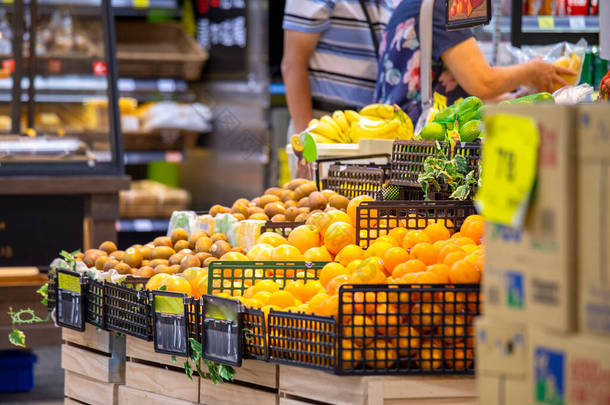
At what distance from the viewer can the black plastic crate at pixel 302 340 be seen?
189 centimetres

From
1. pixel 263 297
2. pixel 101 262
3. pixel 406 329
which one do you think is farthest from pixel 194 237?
pixel 406 329

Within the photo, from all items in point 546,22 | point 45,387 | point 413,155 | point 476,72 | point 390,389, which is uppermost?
point 546,22

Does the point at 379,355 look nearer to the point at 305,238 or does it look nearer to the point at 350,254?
the point at 350,254

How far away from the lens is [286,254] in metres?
2.40

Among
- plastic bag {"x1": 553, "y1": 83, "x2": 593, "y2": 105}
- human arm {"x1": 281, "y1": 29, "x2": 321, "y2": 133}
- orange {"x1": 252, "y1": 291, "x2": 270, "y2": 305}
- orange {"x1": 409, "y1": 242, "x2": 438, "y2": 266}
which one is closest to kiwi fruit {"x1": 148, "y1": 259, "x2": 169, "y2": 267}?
orange {"x1": 252, "y1": 291, "x2": 270, "y2": 305}

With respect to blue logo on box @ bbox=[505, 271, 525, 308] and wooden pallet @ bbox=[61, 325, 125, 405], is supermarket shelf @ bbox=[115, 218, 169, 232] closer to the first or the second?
wooden pallet @ bbox=[61, 325, 125, 405]

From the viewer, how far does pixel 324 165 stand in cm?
317

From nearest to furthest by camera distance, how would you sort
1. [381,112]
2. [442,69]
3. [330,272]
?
[330,272] → [381,112] → [442,69]

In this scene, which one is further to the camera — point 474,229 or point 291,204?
point 291,204

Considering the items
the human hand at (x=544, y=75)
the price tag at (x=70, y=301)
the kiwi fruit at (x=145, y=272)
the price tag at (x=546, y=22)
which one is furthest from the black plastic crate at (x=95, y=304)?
the price tag at (x=546, y=22)

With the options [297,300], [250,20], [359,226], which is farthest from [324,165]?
[250,20]

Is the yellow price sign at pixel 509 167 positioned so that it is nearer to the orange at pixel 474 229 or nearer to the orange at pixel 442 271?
the orange at pixel 442 271

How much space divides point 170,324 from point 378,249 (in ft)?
1.62

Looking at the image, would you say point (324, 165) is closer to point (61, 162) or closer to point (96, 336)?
point (96, 336)
